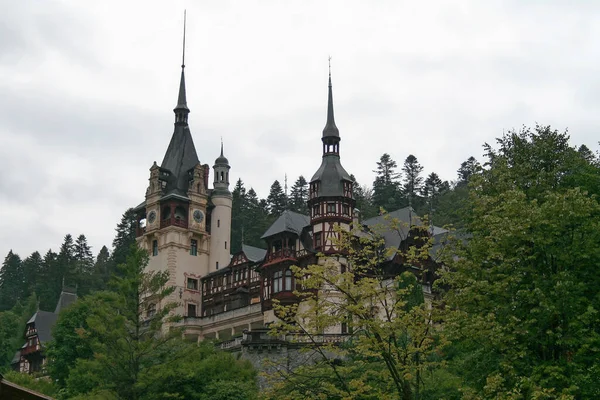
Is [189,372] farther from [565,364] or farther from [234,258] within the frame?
[234,258]

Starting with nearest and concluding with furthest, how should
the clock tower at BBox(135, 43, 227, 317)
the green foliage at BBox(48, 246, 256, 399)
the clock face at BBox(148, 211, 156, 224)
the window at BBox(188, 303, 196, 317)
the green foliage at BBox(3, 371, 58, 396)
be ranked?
the green foliage at BBox(48, 246, 256, 399) → the green foliage at BBox(3, 371, 58, 396) → the window at BBox(188, 303, 196, 317) → the clock tower at BBox(135, 43, 227, 317) → the clock face at BBox(148, 211, 156, 224)

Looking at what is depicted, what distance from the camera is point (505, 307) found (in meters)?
28.0

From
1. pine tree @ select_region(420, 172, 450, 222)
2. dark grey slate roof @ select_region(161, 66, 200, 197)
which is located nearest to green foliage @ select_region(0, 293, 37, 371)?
dark grey slate roof @ select_region(161, 66, 200, 197)

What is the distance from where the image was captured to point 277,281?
61969 mm

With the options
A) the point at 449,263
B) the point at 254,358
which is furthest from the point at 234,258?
the point at 449,263

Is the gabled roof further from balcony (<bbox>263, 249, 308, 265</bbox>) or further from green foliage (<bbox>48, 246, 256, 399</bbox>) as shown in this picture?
balcony (<bbox>263, 249, 308, 265</bbox>)

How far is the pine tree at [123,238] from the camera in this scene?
105438mm

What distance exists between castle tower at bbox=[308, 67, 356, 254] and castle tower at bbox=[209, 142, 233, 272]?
1687 cm

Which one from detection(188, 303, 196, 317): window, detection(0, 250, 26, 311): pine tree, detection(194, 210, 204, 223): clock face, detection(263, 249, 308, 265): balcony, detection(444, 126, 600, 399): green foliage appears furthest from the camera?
detection(0, 250, 26, 311): pine tree

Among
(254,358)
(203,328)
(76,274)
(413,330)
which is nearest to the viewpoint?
(413,330)

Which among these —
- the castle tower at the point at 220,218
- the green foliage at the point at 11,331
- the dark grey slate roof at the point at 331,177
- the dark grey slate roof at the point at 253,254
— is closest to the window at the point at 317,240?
the dark grey slate roof at the point at 331,177

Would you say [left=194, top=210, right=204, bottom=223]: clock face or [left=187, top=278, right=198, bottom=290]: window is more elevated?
[left=194, top=210, right=204, bottom=223]: clock face

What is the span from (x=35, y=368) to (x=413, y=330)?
65.5 metres

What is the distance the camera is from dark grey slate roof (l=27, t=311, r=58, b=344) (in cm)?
8194
